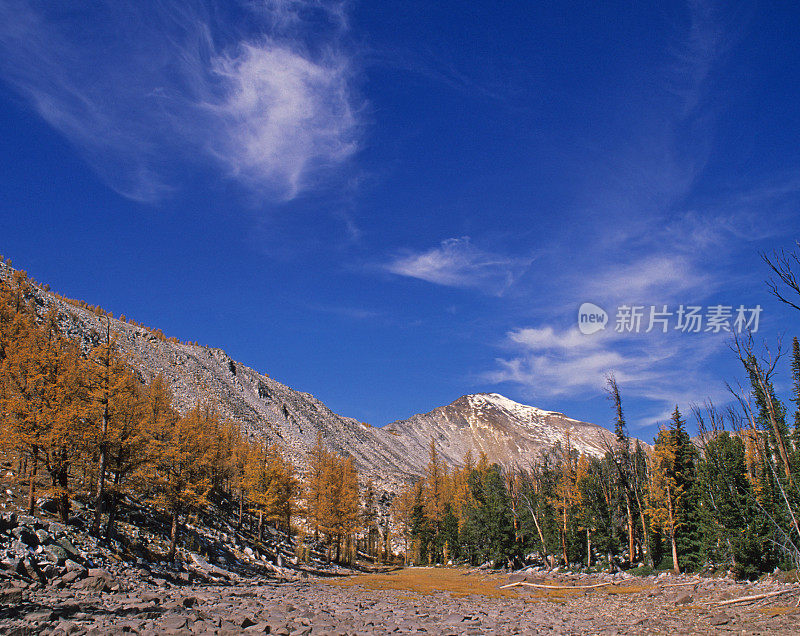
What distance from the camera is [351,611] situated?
18.8 metres

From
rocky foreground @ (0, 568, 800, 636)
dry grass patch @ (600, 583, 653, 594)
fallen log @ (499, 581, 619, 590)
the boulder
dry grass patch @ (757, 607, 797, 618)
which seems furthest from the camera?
fallen log @ (499, 581, 619, 590)

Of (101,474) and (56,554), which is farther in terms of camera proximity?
(101,474)

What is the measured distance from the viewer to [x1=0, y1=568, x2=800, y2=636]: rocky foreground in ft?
41.6

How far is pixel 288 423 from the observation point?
122875mm

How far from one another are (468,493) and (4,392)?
62071 mm

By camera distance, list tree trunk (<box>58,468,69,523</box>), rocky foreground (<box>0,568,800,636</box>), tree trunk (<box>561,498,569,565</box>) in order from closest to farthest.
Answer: rocky foreground (<box>0,568,800,636</box>)
tree trunk (<box>58,468,69,523</box>)
tree trunk (<box>561,498,569,565</box>)

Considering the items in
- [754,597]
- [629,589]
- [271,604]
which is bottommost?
[629,589]

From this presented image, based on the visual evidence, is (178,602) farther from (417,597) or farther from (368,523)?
(368,523)

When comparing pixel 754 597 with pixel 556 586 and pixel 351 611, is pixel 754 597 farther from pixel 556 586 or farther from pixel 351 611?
pixel 351 611

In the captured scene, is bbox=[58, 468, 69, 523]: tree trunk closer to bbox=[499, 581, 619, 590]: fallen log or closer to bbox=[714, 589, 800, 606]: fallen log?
bbox=[499, 581, 619, 590]: fallen log

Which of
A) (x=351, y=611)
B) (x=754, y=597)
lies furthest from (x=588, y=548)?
(x=351, y=611)

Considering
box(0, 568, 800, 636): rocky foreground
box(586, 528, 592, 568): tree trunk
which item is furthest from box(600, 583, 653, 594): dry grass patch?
box(586, 528, 592, 568): tree trunk

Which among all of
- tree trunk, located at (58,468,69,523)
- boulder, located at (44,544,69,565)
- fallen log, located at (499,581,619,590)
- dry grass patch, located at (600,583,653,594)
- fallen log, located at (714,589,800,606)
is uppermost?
tree trunk, located at (58,468,69,523)

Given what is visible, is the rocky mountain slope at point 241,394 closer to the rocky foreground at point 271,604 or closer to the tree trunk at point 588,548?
the tree trunk at point 588,548
